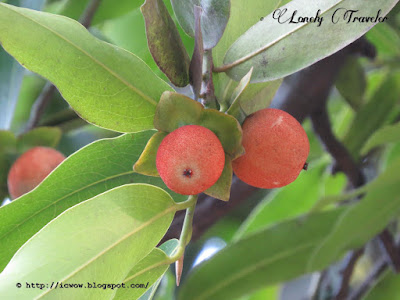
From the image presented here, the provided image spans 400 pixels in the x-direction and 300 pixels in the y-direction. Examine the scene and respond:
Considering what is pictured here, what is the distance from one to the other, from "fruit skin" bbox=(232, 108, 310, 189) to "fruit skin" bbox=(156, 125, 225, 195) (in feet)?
0.15

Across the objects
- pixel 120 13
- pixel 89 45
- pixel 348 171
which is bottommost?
pixel 348 171

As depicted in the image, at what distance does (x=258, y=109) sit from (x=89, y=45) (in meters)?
0.23

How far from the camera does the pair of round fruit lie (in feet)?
1.99

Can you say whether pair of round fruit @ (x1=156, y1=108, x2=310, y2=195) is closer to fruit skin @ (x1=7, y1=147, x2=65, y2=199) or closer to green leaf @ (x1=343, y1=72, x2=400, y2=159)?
fruit skin @ (x1=7, y1=147, x2=65, y2=199)

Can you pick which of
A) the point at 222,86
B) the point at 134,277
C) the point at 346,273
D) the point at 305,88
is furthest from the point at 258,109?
the point at 346,273

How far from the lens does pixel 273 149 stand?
646 mm

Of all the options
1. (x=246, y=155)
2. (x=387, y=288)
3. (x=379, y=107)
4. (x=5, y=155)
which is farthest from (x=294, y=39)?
(x=387, y=288)

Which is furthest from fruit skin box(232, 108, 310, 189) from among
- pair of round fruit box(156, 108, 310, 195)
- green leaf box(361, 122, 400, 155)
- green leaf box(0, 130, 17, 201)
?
green leaf box(0, 130, 17, 201)

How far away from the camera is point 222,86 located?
736 mm

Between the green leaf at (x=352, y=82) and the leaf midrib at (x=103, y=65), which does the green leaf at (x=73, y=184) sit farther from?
the green leaf at (x=352, y=82)

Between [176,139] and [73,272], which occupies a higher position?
[176,139]

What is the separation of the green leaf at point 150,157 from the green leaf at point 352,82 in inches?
29.9

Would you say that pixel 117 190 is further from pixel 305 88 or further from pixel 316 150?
pixel 316 150

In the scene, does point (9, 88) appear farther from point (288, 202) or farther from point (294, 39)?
point (288, 202)
